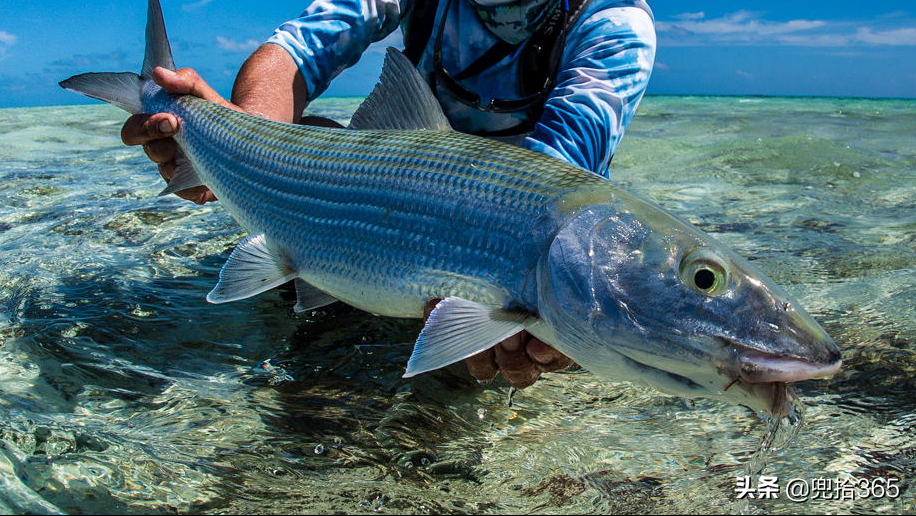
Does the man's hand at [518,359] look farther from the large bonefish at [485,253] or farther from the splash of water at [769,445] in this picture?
the splash of water at [769,445]

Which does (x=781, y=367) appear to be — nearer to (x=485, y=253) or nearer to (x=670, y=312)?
(x=670, y=312)

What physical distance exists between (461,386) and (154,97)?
7.21ft

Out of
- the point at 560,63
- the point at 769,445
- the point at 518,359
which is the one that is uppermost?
the point at 560,63

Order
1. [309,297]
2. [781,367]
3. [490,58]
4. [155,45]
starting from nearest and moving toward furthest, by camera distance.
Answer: [781,367]
[309,297]
[155,45]
[490,58]

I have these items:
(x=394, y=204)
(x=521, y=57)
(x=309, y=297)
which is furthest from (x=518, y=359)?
(x=521, y=57)

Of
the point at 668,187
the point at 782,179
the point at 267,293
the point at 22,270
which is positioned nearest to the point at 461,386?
the point at 267,293

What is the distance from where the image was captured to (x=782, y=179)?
7941mm

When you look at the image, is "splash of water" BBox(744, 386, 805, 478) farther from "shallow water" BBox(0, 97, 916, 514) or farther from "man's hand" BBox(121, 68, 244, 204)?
"man's hand" BBox(121, 68, 244, 204)

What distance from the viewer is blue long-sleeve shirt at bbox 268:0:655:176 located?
315 centimetres

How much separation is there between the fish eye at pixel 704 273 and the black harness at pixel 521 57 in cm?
211

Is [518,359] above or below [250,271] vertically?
below

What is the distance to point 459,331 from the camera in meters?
2.15

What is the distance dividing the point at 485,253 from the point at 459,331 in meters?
0.28

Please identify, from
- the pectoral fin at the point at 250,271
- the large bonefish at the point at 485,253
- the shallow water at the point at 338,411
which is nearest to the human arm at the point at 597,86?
the large bonefish at the point at 485,253
